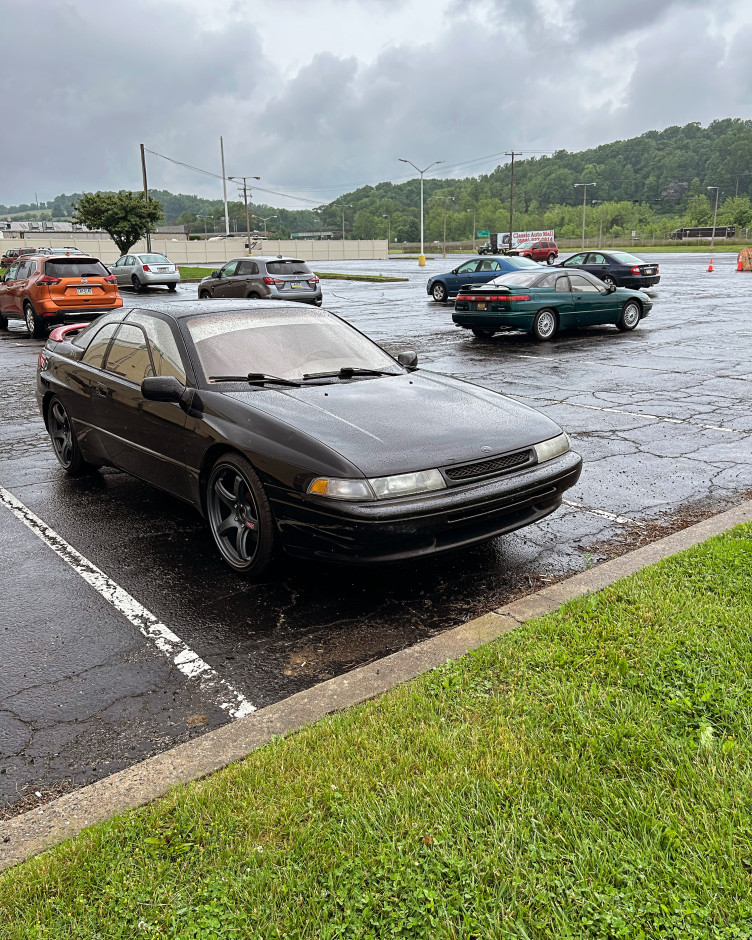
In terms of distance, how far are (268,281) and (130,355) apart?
56.1 ft

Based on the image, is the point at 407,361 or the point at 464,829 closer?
the point at 464,829

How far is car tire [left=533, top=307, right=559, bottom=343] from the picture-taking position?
1541 centimetres

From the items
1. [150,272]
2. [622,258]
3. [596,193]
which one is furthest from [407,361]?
[596,193]

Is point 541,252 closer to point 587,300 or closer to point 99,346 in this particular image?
point 587,300

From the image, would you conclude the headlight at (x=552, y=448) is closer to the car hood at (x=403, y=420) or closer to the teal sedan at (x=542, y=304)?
the car hood at (x=403, y=420)

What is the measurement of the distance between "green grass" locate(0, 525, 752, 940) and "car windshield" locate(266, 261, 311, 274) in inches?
810

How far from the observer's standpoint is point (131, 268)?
33469 mm

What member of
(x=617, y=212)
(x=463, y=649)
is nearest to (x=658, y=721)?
(x=463, y=649)

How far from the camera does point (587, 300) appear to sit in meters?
16.0

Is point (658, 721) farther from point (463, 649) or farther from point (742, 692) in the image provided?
point (463, 649)

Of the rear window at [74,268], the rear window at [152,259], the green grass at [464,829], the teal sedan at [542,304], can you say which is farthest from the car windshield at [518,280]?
the rear window at [152,259]

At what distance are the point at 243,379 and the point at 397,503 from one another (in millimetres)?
1595

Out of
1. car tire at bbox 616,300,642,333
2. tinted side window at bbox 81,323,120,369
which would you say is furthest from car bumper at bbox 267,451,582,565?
car tire at bbox 616,300,642,333

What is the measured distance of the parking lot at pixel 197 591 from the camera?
3326mm
